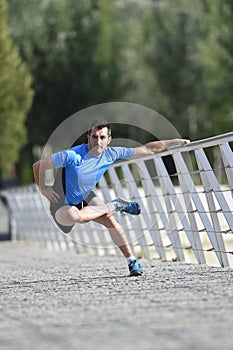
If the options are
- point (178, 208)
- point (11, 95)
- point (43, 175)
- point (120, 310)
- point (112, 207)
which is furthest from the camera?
point (11, 95)

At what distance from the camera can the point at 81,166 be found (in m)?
11.4

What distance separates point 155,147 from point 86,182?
1.09 meters

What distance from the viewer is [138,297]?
9.25 metres

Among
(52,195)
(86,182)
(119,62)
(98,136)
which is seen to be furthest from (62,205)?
(119,62)

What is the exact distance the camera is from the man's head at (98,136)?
11273mm

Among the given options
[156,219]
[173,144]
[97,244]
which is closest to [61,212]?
[173,144]

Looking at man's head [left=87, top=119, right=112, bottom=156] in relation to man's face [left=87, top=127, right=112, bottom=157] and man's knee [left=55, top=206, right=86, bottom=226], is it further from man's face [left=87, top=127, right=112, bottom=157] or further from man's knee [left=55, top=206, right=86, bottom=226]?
Result: man's knee [left=55, top=206, right=86, bottom=226]

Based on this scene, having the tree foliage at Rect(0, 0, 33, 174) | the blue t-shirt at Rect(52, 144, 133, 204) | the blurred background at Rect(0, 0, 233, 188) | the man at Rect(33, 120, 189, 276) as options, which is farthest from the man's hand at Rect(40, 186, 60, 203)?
the blurred background at Rect(0, 0, 233, 188)

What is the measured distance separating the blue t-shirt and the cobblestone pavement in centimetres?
89

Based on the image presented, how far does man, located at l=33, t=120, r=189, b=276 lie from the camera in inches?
446

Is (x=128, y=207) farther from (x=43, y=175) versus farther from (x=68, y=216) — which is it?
(x=43, y=175)

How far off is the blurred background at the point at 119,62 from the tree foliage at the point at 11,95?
2.98 feet

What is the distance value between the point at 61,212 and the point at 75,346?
5.03 meters

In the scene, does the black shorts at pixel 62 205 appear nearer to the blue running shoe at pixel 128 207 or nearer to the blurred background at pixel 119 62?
the blue running shoe at pixel 128 207
